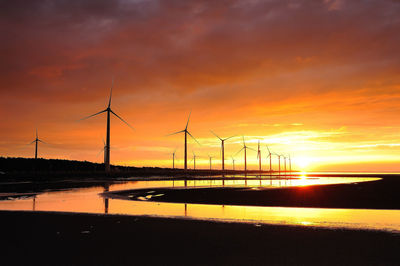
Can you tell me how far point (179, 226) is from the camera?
15039 mm

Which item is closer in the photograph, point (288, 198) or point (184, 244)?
point (184, 244)

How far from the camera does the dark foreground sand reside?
9516 mm

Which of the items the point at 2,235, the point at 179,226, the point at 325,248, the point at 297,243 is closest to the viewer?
the point at 325,248

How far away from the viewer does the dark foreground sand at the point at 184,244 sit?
9516 mm

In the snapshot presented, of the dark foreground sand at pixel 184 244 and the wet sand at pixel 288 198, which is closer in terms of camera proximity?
the dark foreground sand at pixel 184 244

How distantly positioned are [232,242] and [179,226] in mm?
3859

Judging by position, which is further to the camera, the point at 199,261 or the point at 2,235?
the point at 2,235

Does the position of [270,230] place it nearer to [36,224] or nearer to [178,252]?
[178,252]

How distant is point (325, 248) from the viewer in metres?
10.9

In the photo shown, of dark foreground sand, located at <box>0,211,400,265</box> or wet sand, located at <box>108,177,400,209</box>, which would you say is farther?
wet sand, located at <box>108,177,400,209</box>

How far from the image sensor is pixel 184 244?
11.6 meters

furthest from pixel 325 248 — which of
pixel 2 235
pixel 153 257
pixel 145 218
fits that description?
pixel 2 235

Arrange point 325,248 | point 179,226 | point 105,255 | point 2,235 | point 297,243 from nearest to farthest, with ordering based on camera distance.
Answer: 1. point 105,255
2. point 325,248
3. point 297,243
4. point 2,235
5. point 179,226

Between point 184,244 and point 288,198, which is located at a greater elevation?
point 184,244
